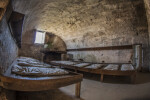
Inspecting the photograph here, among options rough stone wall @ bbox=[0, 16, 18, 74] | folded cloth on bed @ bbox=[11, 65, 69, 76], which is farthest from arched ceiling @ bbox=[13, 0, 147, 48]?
folded cloth on bed @ bbox=[11, 65, 69, 76]

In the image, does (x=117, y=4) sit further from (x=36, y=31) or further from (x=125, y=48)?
(x=36, y=31)

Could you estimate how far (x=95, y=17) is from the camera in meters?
4.94

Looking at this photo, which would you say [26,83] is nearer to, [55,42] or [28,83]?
[28,83]

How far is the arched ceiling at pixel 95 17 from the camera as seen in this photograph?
13.0 ft

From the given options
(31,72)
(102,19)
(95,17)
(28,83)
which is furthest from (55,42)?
(28,83)

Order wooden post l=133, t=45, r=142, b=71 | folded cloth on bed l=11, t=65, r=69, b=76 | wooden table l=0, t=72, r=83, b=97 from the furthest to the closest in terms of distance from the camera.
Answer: wooden post l=133, t=45, r=142, b=71, folded cloth on bed l=11, t=65, r=69, b=76, wooden table l=0, t=72, r=83, b=97

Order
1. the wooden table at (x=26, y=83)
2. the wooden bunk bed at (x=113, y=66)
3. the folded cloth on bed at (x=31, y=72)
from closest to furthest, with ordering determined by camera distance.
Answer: the wooden table at (x=26, y=83)
the folded cloth on bed at (x=31, y=72)
the wooden bunk bed at (x=113, y=66)

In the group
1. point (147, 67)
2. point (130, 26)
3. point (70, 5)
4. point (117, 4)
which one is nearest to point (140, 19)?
point (130, 26)

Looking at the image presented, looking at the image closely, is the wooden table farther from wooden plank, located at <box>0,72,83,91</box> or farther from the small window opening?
the small window opening

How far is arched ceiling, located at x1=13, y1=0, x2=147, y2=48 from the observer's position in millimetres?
3959

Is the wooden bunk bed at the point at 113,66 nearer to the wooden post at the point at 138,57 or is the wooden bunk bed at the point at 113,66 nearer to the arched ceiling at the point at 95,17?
the wooden post at the point at 138,57

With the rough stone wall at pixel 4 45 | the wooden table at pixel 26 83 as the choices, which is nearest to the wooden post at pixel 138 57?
the wooden table at pixel 26 83

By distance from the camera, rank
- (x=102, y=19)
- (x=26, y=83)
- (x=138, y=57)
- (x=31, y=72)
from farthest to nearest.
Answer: (x=102, y=19), (x=138, y=57), (x=31, y=72), (x=26, y=83)

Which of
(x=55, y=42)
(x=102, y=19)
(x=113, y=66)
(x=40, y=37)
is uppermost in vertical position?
(x=102, y=19)
